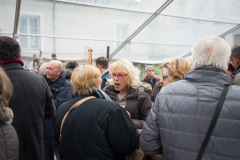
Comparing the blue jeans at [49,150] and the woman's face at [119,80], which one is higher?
the woman's face at [119,80]

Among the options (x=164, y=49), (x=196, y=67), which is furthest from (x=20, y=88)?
(x=164, y=49)

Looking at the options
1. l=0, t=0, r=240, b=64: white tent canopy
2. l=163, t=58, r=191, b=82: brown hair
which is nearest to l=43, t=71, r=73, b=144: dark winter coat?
l=163, t=58, r=191, b=82: brown hair

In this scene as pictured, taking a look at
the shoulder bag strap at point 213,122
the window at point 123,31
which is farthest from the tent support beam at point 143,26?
the shoulder bag strap at point 213,122

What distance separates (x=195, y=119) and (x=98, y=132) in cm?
65

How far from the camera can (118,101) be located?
2121mm

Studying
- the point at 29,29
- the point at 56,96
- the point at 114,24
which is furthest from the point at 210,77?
the point at 29,29

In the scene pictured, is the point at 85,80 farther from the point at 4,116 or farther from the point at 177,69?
the point at 177,69

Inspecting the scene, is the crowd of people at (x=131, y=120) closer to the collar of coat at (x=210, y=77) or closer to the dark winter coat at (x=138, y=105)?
the collar of coat at (x=210, y=77)

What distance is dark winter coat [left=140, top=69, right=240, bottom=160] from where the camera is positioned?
42.3 inches

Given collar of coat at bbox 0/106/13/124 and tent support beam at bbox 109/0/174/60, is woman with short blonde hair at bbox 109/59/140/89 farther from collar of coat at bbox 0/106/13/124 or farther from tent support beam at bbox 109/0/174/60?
tent support beam at bbox 109/0/174/60

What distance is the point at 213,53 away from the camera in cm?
119

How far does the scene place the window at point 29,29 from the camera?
4.96 metres

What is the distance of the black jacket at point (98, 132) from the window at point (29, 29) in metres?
4.52

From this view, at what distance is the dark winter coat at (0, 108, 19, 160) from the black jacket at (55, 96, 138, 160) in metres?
0.39
